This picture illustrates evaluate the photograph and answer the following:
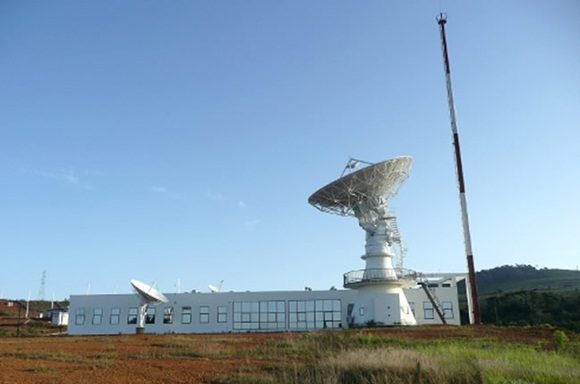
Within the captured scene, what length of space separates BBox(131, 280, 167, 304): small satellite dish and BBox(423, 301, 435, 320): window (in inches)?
939

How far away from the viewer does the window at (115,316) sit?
5509 centimetres

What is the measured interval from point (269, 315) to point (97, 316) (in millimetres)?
17297

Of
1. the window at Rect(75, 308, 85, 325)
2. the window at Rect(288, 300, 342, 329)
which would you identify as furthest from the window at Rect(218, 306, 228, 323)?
the window at Rect(75, 308, 85, 325)

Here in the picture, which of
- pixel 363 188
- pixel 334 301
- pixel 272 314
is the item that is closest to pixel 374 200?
pixel 363 188

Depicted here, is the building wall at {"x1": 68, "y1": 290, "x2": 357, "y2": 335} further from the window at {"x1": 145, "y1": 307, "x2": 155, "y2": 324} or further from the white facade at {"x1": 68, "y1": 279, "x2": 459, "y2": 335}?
the window at {"x1": 145, "y1": 307, "x2": 155, "y2": 324}

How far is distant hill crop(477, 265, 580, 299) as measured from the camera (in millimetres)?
113812

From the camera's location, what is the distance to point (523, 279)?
130m

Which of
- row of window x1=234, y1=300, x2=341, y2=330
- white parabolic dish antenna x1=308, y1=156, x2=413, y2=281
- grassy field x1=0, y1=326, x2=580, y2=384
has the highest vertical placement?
white parabolic dish antenna x1=308, y1=156, x2=413, y2=281

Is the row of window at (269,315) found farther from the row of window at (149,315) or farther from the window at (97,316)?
the window at (97,316)

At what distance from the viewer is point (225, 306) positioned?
177 ft

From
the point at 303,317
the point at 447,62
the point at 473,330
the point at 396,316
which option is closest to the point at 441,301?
the point at 396,316

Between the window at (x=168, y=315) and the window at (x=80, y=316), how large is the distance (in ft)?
27.8

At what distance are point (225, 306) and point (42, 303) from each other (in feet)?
264

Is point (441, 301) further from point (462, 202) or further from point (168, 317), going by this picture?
point (168, 317)
